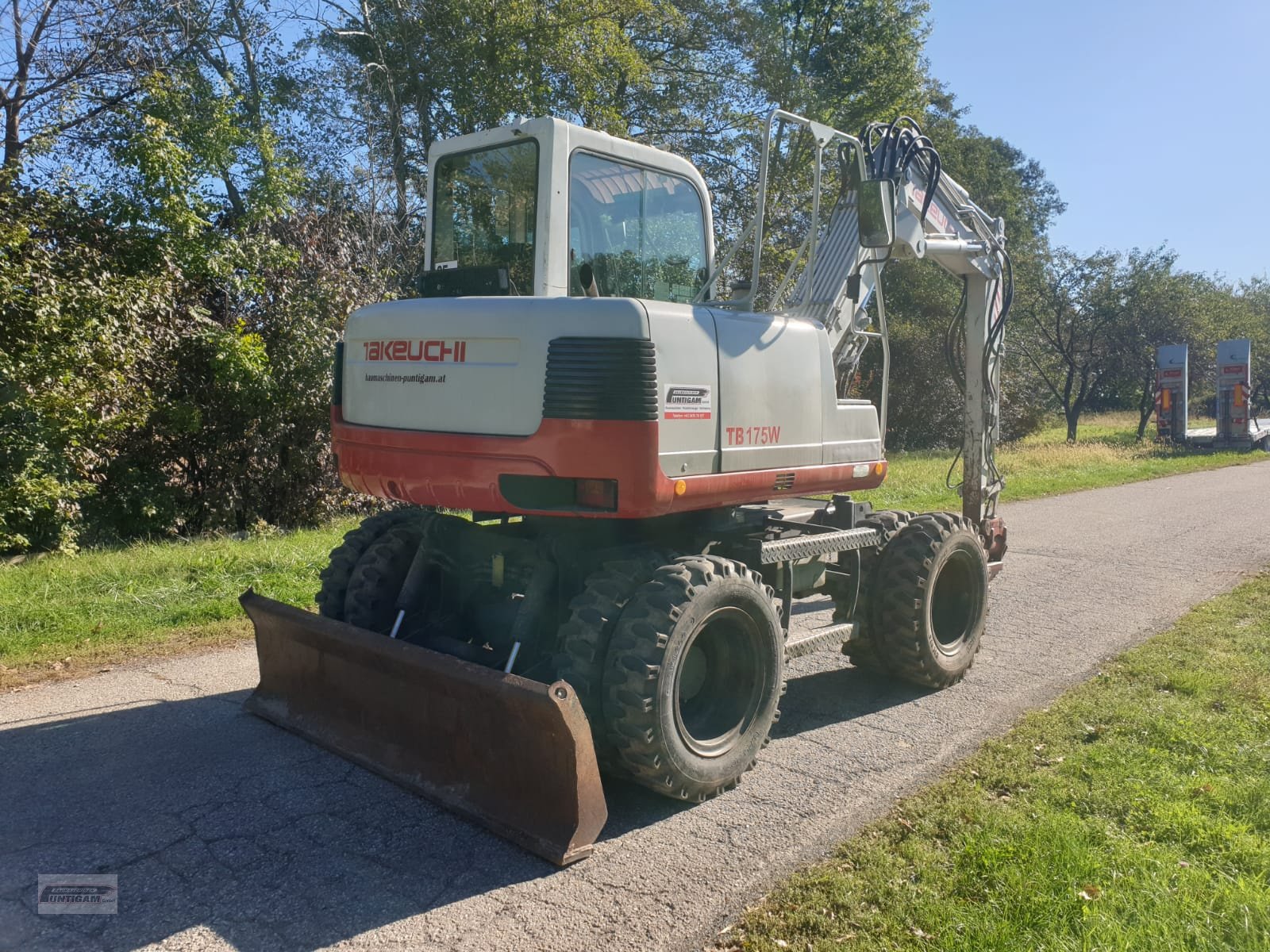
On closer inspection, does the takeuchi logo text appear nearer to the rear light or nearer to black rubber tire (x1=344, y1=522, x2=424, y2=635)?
the rear light

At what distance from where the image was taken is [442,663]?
429 centimetres

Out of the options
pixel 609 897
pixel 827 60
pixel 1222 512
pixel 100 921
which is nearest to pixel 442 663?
pixel 609 897

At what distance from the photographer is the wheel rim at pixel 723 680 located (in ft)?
15.5

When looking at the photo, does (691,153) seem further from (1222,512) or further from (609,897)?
(609,897)

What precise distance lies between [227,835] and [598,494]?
83.1 inches

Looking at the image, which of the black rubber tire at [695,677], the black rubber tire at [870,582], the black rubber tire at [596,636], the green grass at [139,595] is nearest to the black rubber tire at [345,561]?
the black rubber tire at [596,636]

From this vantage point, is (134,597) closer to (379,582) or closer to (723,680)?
(379,582)

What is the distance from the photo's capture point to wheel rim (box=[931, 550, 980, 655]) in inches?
253

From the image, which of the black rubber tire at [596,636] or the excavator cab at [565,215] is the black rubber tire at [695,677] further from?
the excavator cab at [565,215]

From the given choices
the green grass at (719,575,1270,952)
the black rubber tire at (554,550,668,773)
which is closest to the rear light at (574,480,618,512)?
the black rubber tire at (554,550,668,773)

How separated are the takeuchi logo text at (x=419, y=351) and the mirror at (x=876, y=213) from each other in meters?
2.31

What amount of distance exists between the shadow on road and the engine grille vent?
183 cm

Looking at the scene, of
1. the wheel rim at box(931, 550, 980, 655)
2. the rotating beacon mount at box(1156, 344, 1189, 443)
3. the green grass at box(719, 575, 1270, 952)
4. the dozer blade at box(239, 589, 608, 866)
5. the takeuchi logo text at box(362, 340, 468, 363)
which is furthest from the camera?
the rotating beacon mount at box(1156, 344, 1189, 443)

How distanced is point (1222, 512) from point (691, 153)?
13.7m
